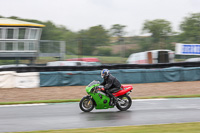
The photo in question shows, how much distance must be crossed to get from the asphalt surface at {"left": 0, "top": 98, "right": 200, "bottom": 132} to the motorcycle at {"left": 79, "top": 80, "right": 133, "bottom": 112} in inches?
8.4

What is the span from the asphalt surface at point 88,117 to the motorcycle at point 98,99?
0.70 ft

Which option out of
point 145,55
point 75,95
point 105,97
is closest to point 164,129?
point 105,97

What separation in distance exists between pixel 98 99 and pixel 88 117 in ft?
3.11

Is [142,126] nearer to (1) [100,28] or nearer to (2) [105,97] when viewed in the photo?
(2) [105,97]

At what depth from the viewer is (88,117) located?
9.02 m

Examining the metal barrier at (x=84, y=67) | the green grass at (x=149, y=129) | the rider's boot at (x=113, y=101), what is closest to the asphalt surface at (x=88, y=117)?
the rider's boot at (x=113, y=101)

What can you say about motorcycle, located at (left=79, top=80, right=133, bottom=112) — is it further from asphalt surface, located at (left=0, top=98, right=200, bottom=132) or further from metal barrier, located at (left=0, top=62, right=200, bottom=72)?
metal barrier, located at (left=0, top=62, right=200, bottom=72)

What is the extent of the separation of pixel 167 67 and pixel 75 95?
8.48 m

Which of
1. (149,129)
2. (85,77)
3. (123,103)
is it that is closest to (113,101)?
(123,103)

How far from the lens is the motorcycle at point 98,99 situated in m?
9.73

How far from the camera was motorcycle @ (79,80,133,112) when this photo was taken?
9.73 metres

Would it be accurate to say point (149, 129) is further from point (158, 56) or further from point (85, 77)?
point (158, 56)

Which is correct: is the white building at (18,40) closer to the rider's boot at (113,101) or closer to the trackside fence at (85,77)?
the trackside fence at (85,77)

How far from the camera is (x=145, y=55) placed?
2688 cm
